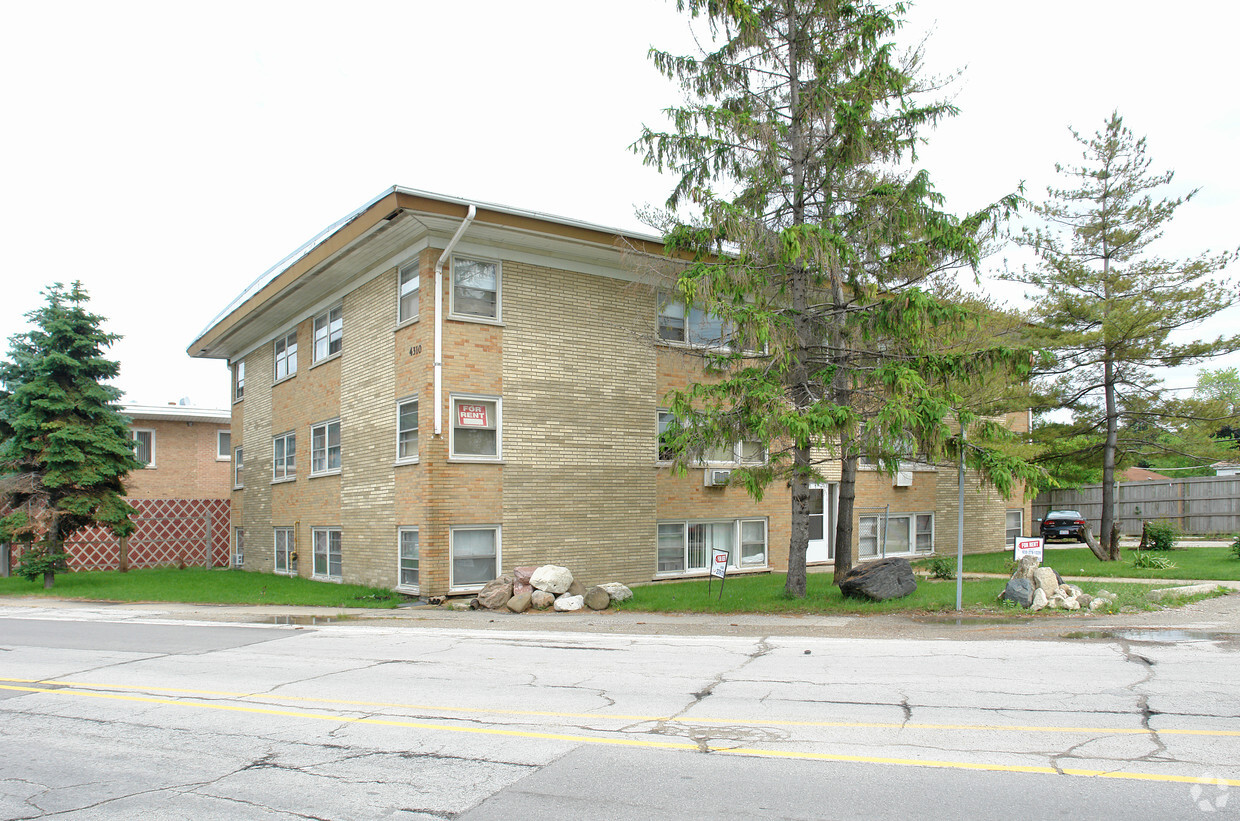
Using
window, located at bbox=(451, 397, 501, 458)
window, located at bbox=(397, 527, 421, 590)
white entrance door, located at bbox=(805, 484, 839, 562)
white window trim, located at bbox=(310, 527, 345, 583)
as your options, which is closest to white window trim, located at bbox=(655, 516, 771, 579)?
white entrance door, located at bbox=(805, 484, 839, 562)

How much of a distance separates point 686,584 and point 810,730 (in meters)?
12.2

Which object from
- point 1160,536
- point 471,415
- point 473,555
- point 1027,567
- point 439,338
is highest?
point 439,338

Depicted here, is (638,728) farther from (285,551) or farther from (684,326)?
(285,551)

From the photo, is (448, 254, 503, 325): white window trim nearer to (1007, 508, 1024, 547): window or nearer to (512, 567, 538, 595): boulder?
(512, 567, 538, 595): boulder

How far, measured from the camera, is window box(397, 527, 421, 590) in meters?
16.6

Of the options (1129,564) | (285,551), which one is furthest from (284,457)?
(1129,564)

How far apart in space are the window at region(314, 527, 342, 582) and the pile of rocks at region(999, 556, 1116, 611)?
1454 cm

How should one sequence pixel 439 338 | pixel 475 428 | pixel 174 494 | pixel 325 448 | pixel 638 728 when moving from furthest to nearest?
pixel 174 494 → pixel 325 448 → pixel 475 428 → pixel 439 338 → pixel 638 728

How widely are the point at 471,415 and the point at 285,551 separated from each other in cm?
1008

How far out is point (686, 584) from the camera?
60.7 ft

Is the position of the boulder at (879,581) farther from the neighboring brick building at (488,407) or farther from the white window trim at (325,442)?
the white window trim at (325,442)

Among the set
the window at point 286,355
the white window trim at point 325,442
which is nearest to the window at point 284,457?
the white window trim at point 325,442

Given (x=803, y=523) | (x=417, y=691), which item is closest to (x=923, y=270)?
(x=803, y=523)

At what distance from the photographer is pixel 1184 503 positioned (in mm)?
29984
